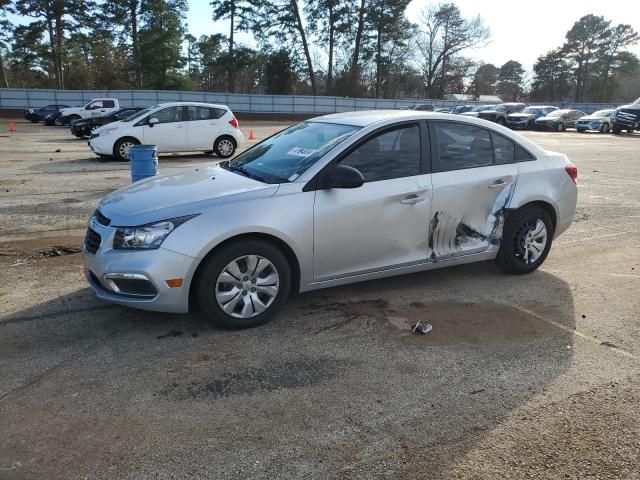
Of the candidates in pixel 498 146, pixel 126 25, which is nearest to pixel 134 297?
pixel 498 146

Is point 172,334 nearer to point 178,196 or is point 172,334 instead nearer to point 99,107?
point 178,196

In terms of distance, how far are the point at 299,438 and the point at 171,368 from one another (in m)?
1.16

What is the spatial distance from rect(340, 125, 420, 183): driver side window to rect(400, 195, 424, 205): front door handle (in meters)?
0.20

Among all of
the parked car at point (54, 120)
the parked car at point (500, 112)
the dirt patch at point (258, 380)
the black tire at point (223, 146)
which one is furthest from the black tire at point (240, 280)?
the parked car at point (500, 112)

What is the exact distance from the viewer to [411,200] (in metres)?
4.70

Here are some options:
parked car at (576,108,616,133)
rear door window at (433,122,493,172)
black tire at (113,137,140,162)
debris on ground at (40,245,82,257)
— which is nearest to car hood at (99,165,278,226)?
rear door window at (433,122,493,172)

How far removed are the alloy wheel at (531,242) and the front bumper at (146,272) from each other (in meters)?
3.25

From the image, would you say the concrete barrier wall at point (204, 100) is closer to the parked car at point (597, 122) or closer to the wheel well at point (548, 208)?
the parked car at point (597, 122)

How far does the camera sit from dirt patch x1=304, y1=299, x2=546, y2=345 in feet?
13.9

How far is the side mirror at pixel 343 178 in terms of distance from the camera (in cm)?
425

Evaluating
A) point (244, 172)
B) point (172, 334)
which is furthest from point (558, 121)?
point (172, 334)

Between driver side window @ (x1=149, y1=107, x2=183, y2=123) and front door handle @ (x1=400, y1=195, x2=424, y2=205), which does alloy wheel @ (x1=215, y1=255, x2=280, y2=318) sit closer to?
front door handle @ (x1=400, y1=195, x2=424, y2=205)

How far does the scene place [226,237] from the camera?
397 cm

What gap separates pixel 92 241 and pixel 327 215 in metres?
1.87
